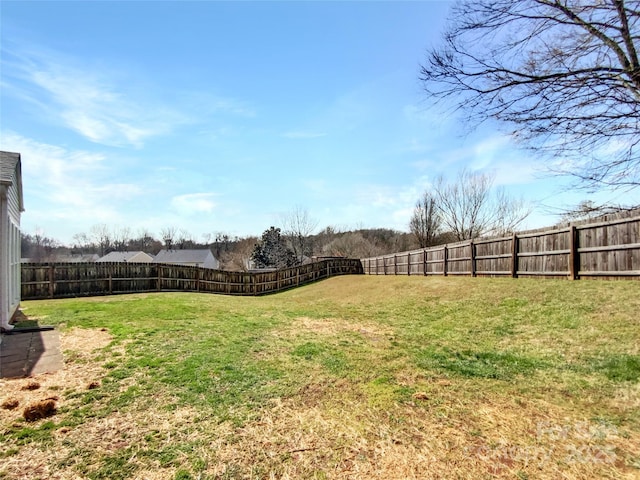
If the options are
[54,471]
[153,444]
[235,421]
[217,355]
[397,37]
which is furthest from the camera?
[397,37]

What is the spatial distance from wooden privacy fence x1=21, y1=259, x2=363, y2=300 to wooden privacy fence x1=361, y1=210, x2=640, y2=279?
10981 mm

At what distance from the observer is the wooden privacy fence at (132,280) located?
496 inches

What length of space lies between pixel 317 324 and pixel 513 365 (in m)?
4.17

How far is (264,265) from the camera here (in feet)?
136

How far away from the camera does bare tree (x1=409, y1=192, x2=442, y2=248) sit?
28.0 m

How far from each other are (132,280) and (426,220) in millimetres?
→ 22020

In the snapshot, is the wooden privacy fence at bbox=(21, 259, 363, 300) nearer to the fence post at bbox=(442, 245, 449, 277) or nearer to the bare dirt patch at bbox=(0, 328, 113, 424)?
the bare dirt patch at bbox=(0, 328, 113, 424)

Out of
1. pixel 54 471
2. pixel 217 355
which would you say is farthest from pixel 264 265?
pixel 54 471

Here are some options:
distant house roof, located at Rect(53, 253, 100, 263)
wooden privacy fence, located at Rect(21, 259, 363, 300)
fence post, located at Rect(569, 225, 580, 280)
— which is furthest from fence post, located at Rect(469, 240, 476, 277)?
distant house roof, located at Rect(53, 253, 100, 263)

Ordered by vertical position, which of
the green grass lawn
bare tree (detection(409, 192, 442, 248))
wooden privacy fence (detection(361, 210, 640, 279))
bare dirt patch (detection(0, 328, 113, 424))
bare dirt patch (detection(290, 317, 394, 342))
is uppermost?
bare tree (detection(409, 192, 442, 248))

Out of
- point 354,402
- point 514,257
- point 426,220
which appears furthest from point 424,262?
point 354,402

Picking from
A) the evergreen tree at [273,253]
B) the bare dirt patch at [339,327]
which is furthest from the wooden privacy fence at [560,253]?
the evergreen tree at [273,253]

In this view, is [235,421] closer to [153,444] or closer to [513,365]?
[153,444]

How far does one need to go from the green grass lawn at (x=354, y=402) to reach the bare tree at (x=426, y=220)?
21907mm
